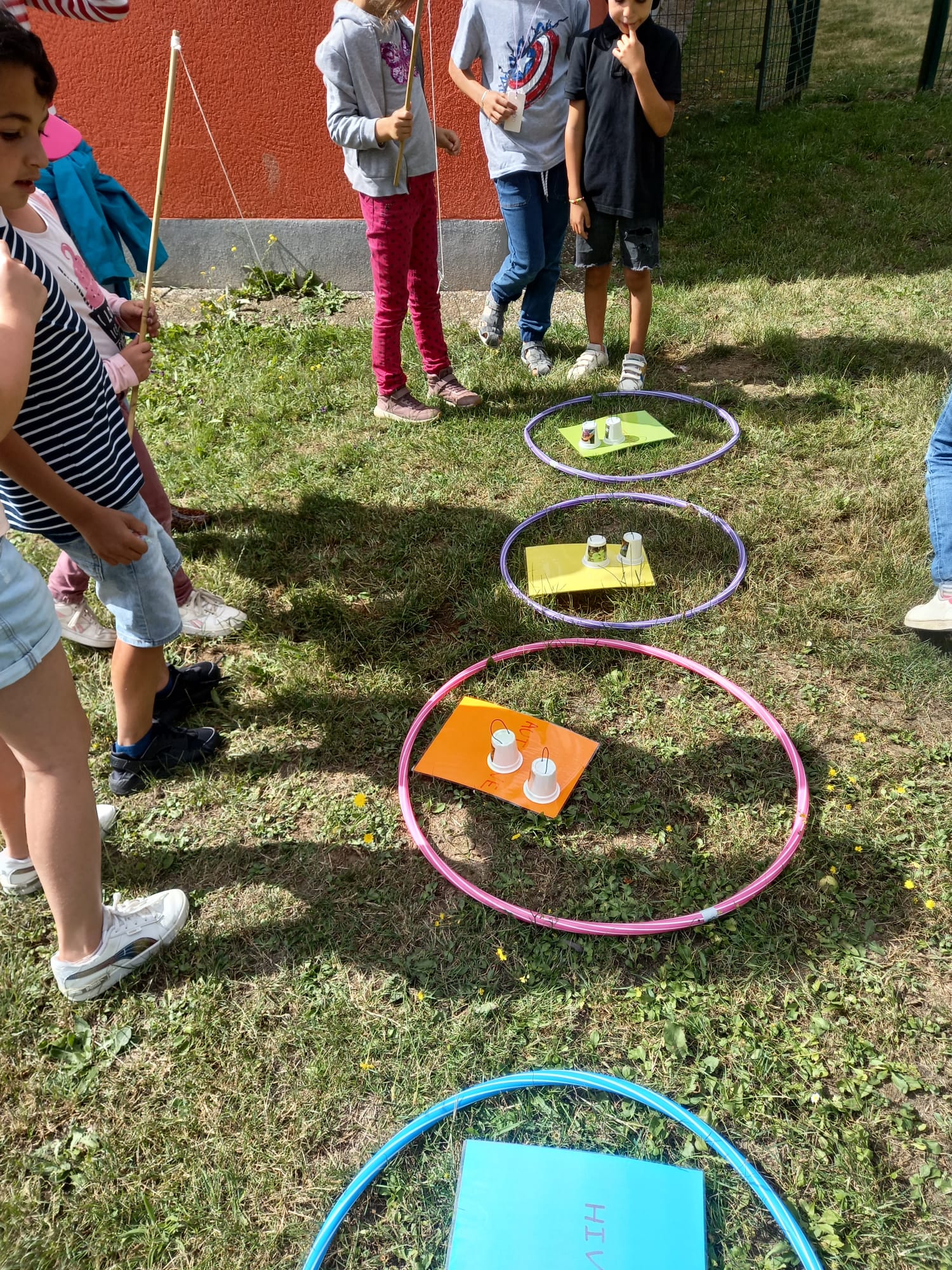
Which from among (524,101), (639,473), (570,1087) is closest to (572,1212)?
(570,1087)

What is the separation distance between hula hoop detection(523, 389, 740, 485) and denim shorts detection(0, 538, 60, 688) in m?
2.63

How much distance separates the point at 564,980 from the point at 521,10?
171 inches

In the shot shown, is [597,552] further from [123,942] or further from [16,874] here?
[16,874]

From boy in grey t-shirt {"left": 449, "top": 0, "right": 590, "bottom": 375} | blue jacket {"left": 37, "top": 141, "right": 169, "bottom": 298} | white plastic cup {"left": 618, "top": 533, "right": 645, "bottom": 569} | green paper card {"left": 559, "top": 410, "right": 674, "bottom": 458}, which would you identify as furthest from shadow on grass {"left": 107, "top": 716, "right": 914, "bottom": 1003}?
boy in grey t-shirt {"left": 449, "top": 0, "right": 590, "bottom": 375}

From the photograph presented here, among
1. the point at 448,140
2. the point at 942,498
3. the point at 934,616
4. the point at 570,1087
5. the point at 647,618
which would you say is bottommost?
the point at 570,1087

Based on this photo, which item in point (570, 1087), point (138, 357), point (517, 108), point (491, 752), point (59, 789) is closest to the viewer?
point (59, 789)

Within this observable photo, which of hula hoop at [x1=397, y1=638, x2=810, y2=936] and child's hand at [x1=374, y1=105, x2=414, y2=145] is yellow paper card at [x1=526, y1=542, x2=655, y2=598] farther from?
child's hand at [x1=374, y1=105, x2=414, y2=145]

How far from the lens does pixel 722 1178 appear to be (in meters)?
1.75

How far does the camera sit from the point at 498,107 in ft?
13.5

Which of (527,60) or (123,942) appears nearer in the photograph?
(123,942)

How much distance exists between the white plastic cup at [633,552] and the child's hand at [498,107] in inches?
93.7

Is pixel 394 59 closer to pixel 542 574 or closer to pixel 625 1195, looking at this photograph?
pixel 542 574

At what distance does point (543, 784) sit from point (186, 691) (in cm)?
131

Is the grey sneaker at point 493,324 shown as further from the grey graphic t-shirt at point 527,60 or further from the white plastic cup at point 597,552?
the white plastic cup at point 597,552
